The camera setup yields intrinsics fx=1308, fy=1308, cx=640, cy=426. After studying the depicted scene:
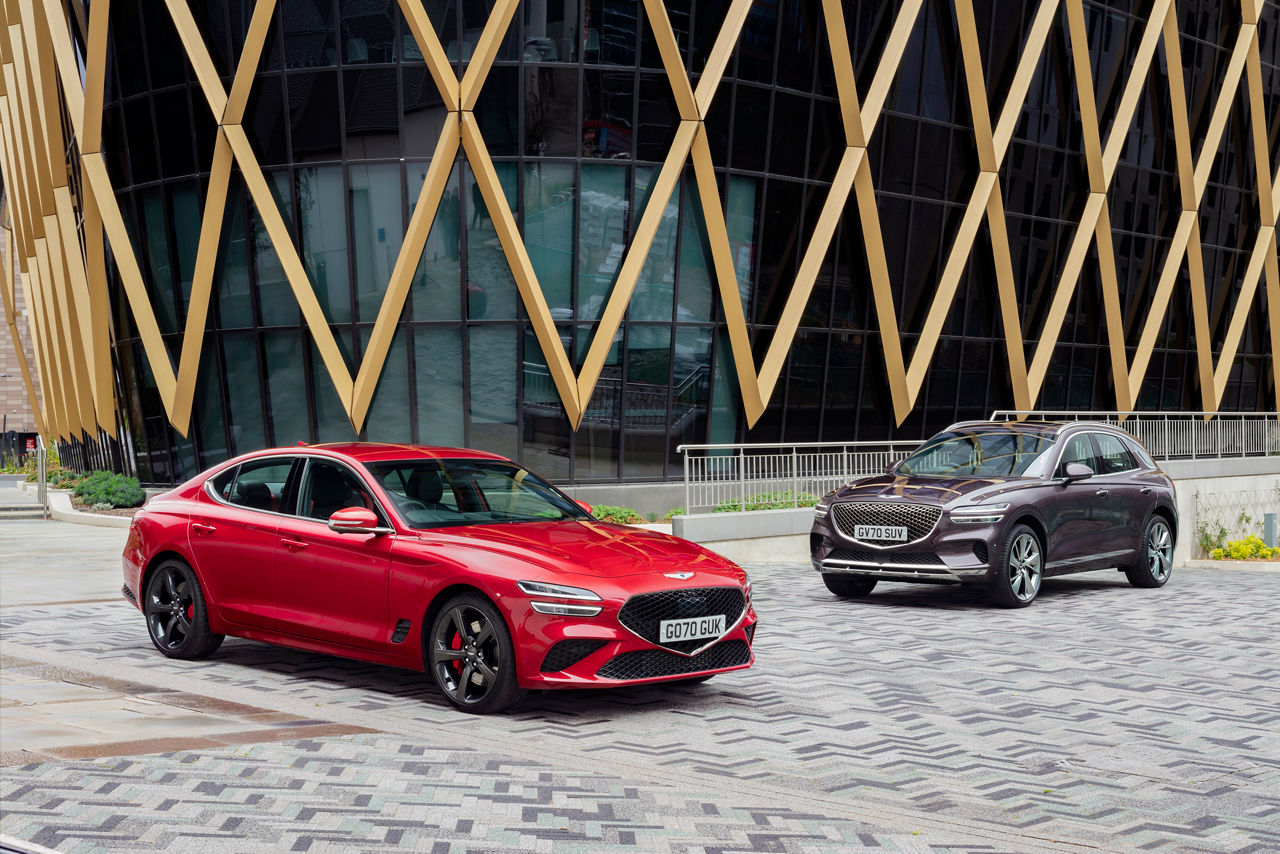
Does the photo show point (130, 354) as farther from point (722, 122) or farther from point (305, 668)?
point (305, 668)

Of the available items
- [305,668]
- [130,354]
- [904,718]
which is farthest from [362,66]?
[904,718]

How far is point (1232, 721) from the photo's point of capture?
7547mm

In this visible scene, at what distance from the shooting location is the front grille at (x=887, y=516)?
40.6ft

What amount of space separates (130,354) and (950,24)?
20.0 meters

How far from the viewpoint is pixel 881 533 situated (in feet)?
41.4

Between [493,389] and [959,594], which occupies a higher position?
[493,389]

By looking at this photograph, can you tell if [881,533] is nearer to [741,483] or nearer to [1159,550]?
[1159,550]

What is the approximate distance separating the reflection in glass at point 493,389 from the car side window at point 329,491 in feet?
A: 52.3

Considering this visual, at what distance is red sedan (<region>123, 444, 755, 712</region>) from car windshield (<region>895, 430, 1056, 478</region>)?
18.5 ft

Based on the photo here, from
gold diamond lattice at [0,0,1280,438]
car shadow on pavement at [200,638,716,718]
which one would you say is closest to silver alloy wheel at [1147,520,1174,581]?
car shadow on pavement at [200,638,716,718]

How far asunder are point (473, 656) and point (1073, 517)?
25.5 ft

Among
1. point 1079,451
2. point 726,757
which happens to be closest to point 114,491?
point 1079,451

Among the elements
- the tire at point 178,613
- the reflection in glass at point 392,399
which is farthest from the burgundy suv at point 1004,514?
the reflection in glass at point 392,399

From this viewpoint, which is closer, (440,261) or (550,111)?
(550,111)
